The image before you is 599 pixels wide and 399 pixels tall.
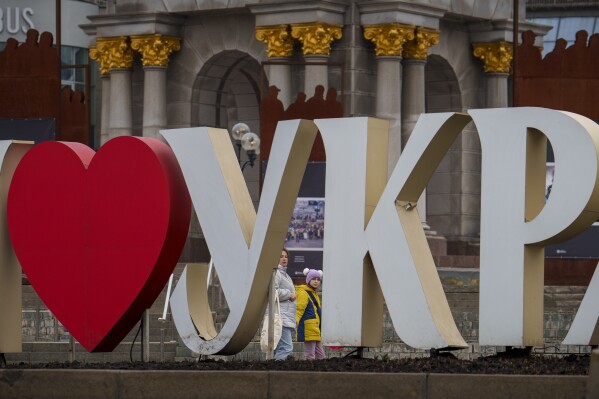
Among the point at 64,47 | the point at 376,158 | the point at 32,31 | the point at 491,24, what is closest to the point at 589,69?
the point at 491,24

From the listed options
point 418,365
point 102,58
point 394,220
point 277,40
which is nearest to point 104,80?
point 102,58

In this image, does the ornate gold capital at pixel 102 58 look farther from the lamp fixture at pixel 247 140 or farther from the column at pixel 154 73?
the lamp fixture at pixel 247 140

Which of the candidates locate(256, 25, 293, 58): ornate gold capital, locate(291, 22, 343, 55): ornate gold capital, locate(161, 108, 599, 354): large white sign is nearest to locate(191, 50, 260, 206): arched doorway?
locate(256, 25, 293, 58): ornate gold capital

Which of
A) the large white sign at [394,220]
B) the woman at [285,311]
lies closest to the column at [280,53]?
the woman at [285,311]

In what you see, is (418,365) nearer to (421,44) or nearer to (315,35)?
(315,35)

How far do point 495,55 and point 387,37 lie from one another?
4566 millimetres

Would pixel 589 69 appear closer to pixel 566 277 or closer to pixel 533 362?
pixel 566 277

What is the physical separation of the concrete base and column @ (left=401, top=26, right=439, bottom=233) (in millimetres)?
26133

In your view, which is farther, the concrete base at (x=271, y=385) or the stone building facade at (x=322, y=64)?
the stone building facade at (x=322, y=64)

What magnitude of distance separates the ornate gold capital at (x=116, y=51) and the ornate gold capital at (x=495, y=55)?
8.78m

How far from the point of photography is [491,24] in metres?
52.4

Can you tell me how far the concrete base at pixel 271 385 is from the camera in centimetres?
2239

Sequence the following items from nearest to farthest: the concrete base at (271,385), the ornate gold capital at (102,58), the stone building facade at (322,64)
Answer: the concrete base at (271,385)
the stone building facade at (322,64)
the ornate gold capital at (102,58)

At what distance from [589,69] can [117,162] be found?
64.9 ft
